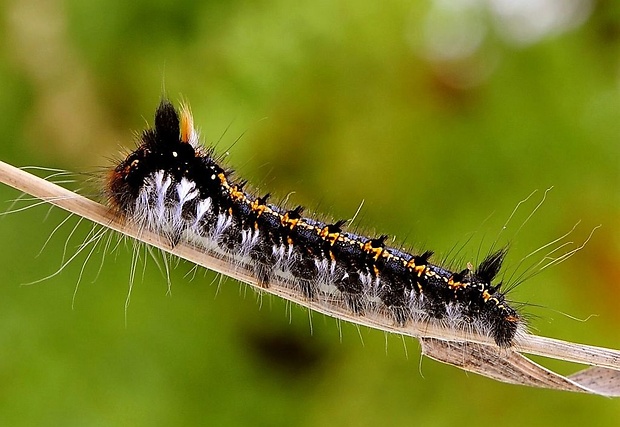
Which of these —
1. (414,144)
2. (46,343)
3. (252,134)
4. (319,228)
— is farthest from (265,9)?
(46,343)

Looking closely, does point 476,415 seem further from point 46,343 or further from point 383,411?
point 46,343

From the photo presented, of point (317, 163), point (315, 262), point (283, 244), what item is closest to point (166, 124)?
point (283, 244)

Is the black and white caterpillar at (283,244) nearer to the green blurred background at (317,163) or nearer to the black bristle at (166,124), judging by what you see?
the black bristle at (166,124)

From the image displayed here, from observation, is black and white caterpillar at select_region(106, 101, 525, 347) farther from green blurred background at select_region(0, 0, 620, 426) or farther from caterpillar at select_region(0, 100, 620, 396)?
green blurred background at select_region(0, 0, 620, 426)


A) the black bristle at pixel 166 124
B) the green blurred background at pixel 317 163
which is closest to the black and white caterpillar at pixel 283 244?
the black bristle at pixel 166 124

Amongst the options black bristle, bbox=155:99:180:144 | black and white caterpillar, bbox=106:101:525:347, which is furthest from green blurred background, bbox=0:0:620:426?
black bristle, bbox=155:99:180:144

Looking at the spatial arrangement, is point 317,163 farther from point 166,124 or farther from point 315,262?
point 166,124

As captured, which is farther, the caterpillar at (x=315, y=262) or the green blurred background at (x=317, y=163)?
the green blurred background at (x=317, y=163)
